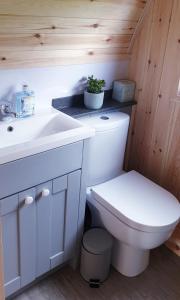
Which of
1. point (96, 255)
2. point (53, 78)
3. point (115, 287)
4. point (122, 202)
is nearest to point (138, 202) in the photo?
point (122, 202)

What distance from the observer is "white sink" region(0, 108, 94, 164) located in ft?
3.98

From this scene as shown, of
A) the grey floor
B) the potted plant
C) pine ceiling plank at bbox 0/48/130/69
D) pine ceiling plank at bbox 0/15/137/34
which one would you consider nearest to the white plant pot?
the potted plant

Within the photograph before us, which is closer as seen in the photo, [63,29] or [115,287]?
[63,29]

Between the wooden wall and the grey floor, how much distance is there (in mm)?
245

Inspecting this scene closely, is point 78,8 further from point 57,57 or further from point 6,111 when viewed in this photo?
point 6,111

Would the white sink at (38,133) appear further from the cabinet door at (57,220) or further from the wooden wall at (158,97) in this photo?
the wooden wall at (158,97)

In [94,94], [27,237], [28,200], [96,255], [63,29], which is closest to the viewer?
[28,200]

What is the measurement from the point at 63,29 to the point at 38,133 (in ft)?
1.77

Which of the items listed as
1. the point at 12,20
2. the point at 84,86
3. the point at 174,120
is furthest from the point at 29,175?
the point at 174,120

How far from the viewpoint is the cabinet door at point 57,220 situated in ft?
4.64

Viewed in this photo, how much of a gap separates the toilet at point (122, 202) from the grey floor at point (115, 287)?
0.21ft

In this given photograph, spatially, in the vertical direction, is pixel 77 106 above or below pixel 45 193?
above

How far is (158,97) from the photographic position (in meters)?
1.92

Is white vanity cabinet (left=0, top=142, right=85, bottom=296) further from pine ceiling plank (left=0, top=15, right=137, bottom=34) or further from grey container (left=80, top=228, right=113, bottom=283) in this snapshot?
pine ceiling plank (left=0, top=15, right=137, bottom=34)
